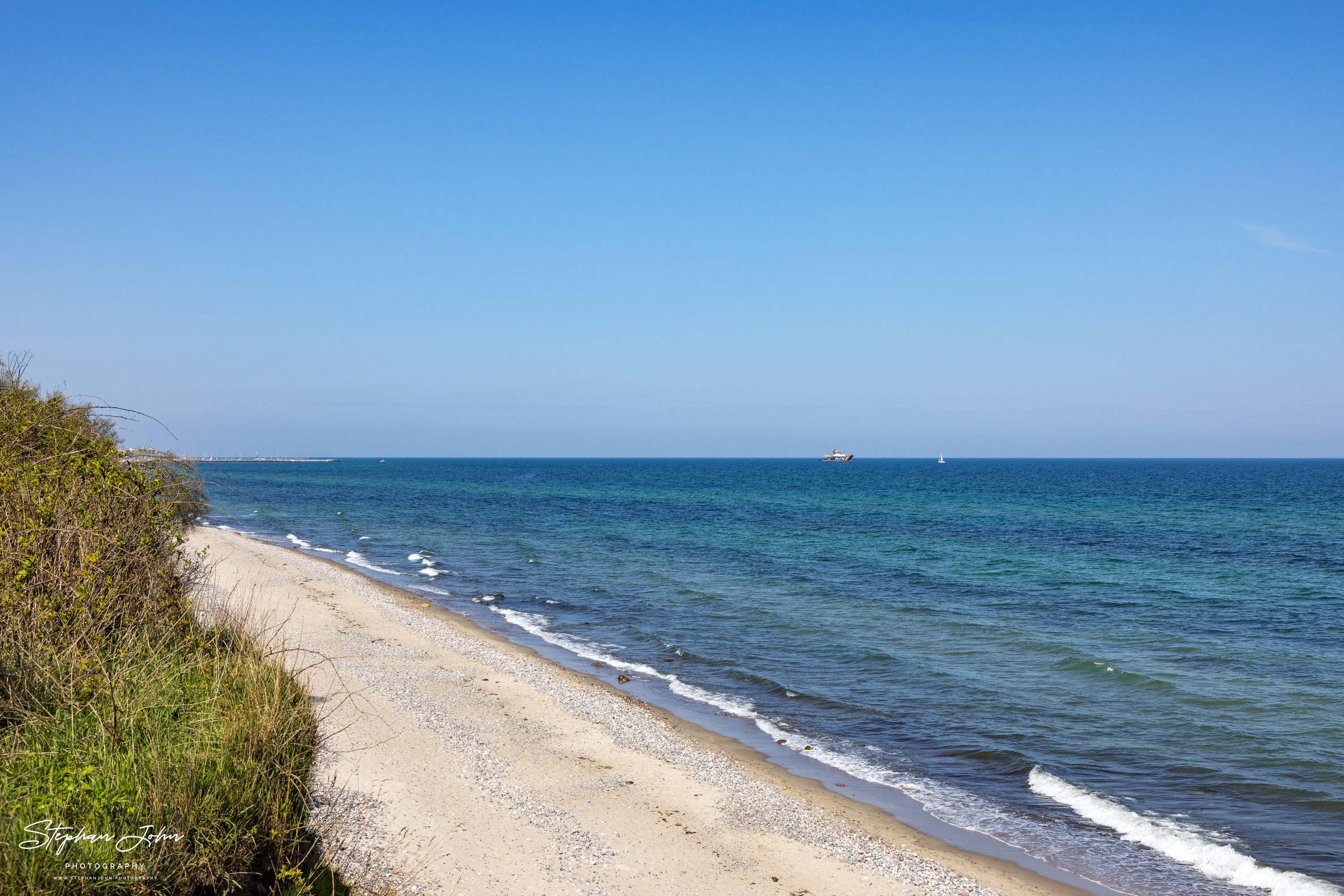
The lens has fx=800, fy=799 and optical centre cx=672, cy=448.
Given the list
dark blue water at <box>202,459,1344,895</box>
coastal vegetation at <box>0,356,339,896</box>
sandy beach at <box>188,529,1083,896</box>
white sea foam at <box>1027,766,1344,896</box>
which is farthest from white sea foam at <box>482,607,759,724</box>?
coastal vegetation at <box>0,356,339,896</box>

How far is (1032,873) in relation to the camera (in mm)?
9328

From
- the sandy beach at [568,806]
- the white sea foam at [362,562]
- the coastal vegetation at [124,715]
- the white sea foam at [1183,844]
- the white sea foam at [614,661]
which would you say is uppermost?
the coastal vegetation at [124,715]

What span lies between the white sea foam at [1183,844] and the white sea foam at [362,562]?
26970 mm

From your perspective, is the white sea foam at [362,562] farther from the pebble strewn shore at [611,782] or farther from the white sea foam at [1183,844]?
the white sea foam at [1183,844]

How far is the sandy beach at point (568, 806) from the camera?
8203 mm

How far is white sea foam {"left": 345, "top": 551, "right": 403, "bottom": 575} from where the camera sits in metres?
33.3

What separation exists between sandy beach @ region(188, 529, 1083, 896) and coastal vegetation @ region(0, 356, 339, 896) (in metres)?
0.95

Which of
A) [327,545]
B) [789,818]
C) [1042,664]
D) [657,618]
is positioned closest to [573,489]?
[327,545]

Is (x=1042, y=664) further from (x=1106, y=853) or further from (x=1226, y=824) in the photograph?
(x=1106, y=853)

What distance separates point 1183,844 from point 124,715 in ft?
38.1

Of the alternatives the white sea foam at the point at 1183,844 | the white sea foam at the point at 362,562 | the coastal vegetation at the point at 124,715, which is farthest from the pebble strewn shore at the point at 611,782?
the white sea foam at the point at 362,562

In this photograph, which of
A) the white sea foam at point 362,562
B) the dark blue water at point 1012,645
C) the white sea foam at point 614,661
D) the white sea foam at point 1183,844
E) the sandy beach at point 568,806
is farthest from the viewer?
the white sea foam at point 362,562

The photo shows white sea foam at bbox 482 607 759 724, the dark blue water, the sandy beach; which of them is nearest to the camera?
the sandy beach

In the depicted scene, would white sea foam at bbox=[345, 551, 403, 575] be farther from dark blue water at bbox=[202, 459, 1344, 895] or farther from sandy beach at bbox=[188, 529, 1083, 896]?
sandy beach at bbox=[188, 529, 1083, 896]
